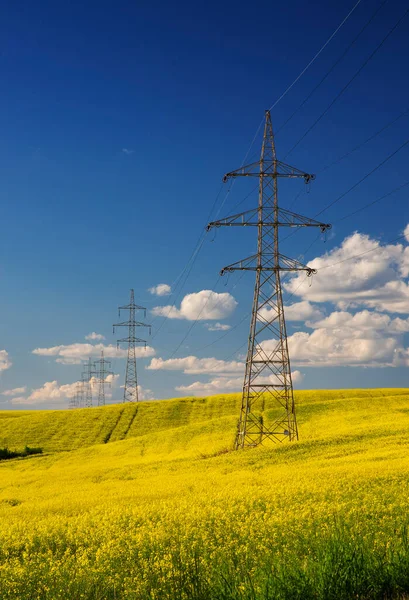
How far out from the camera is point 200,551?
12.2 m

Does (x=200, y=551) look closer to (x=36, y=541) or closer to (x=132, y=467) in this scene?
(x=36, y=541)

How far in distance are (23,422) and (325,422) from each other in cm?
4807

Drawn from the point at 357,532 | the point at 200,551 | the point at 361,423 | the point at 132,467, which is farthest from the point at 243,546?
the point at 361,423

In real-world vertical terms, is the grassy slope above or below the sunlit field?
above

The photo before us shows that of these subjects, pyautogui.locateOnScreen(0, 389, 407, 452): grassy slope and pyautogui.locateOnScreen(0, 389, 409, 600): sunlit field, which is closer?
pyautogui.locateOnScreen(0, 389, 409, 600): sunlit field

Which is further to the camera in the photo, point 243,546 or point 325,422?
point 325,422

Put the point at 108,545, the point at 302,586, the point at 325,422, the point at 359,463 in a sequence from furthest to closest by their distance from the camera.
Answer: the point at 325,422, the point at 359,463, the point at 108,545, the point at 302,586

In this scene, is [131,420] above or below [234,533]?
above

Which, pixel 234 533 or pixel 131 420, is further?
pixel 131 420

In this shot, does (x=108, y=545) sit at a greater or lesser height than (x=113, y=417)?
lesser

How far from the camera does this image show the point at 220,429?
199ft

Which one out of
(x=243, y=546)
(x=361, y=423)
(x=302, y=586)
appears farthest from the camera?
(x=361, y=423)

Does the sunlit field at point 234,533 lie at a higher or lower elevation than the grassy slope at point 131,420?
lower

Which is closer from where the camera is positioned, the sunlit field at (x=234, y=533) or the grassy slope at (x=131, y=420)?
the sunlit field at (x=234, y=533)
